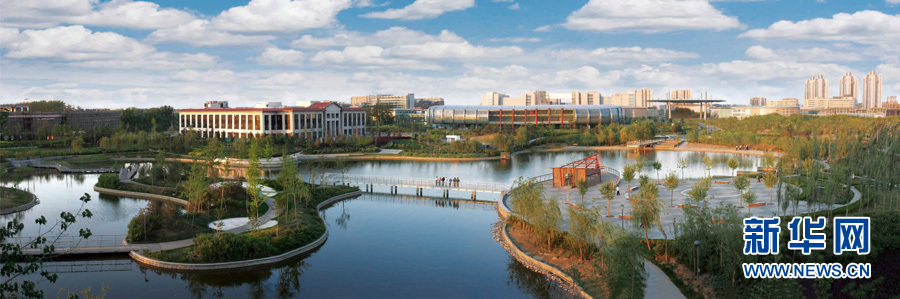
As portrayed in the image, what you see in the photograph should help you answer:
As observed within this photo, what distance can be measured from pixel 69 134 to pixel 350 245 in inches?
2293

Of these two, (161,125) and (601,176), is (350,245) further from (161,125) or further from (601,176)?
(161,125)

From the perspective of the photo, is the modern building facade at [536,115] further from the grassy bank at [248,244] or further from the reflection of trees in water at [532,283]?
the reflection of trees in water at [532,283]

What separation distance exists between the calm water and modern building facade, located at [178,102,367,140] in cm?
3340

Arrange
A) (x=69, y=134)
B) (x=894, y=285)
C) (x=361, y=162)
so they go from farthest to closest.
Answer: (x=69, y=134) → (x=361, y=162) → (x=894, y=285)

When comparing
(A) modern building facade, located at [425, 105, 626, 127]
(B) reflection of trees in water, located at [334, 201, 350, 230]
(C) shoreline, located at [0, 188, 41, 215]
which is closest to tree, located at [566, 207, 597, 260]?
(B) reflection of trees in water, located at [334, 201, 350, 230]

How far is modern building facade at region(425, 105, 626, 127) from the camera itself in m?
94.9

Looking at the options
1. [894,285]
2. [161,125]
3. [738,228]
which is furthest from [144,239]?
[161,125]

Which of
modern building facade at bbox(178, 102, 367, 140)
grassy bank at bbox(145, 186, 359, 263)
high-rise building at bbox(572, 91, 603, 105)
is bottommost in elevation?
grassy bank at bbox(145, 186, 359, 263)

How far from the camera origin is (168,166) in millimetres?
38219

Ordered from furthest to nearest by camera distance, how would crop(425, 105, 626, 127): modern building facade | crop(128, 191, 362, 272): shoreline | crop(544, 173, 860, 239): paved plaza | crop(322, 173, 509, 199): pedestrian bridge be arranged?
crop(425, 105, 626, 127): modern building facade → crop(322, 173, 509, 199): pedestrian bridge → crop(544, 173, 860, 239): paved plaza → crop(128, 191, 362, 272): shoreline

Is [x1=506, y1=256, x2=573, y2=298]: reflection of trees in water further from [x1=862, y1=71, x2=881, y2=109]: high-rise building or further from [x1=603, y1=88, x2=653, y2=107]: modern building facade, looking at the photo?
[x1=862, y1=71, x2=881, y2=109]: high-rise building

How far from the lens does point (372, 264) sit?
2164 cm

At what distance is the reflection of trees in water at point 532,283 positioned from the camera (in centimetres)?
1850

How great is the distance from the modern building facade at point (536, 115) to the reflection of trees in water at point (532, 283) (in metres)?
73.3
